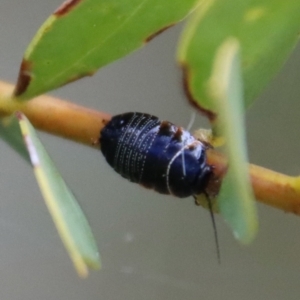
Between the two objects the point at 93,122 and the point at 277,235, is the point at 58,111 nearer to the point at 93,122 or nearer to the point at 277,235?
the point at 93,122

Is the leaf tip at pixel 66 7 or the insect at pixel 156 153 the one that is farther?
the insect at pixel 156 153

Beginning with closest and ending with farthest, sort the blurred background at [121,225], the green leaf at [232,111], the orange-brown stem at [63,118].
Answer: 1. the green leaf at [232,111]
2. the orange-brown stem at [63,118]
3. the blurred background at [121,225]

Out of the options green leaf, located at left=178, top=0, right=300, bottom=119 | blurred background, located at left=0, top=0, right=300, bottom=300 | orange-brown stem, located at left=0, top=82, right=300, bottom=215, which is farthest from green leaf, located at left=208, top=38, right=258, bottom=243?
blurred background, located at left=0, top=0, right=300, bottom=300

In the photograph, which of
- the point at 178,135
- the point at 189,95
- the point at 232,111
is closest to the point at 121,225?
the point at 178,135

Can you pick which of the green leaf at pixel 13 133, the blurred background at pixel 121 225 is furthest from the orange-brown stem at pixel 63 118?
the blurred background at pixel 121 225

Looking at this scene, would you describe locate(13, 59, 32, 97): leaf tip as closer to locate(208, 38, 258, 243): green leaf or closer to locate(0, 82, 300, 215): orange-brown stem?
locate(0, 82, 300, 215): orange-brown stem

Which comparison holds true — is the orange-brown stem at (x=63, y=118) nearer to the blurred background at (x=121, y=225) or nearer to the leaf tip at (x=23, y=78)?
the leaf tip at (x=23, y=78)

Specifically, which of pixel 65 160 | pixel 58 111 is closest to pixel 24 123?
pixel 58 111
